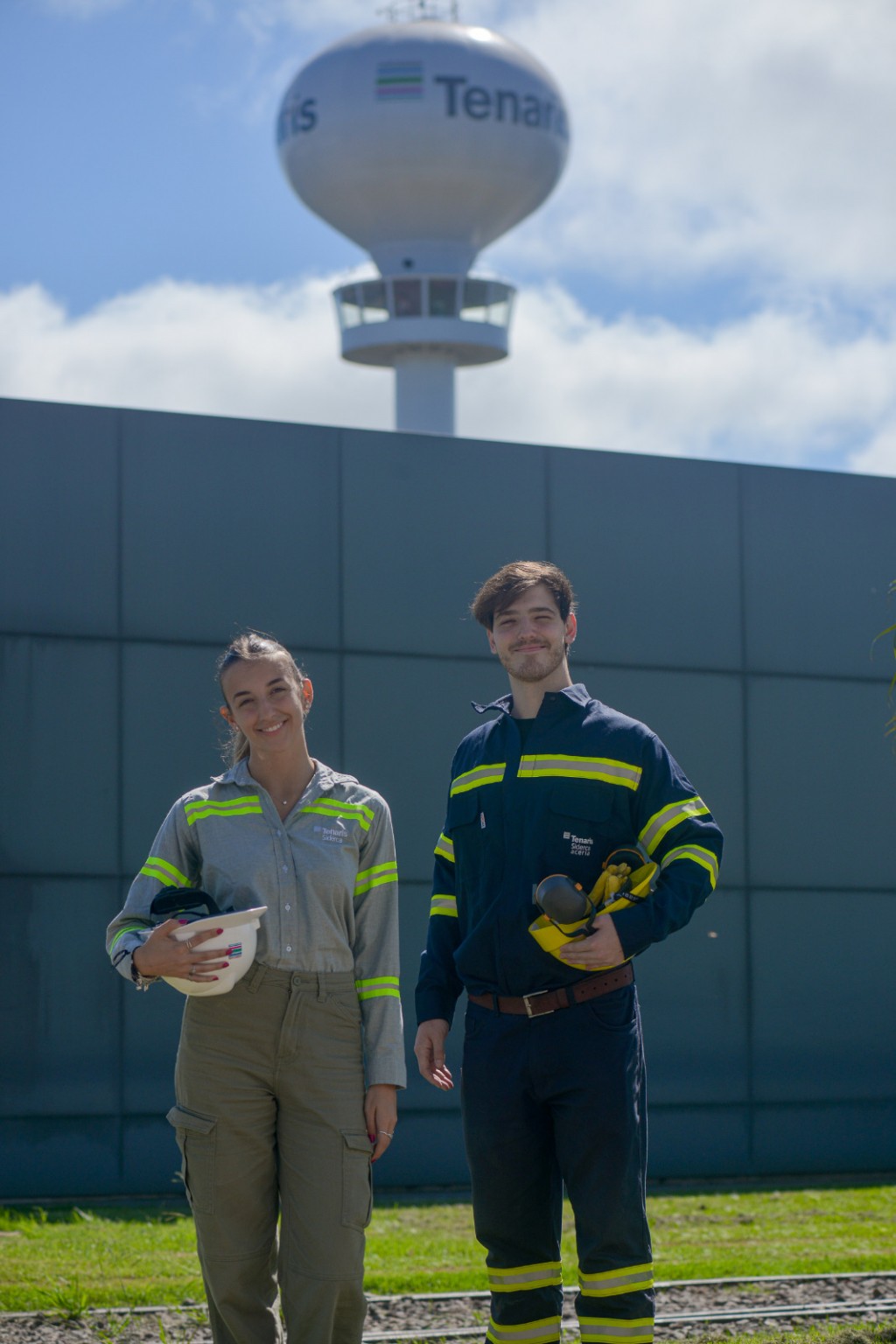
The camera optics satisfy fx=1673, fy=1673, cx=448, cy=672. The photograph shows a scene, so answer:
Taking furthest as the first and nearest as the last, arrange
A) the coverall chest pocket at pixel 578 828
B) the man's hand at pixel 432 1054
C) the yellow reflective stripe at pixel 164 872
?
the man's hand at pixel 432 1054, the coverall chest pocket at pixel 578 828, the yellow reflective stripe at pixel 164 872

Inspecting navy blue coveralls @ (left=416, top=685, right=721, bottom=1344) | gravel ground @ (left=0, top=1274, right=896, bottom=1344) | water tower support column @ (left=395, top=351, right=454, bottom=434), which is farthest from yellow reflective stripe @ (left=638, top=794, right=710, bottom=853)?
water tower support column @ (left=395, top=351, right=454, bottom=434)

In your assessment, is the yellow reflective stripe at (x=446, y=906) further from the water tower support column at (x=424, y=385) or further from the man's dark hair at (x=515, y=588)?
the water tower support column at (x=424, y=385)

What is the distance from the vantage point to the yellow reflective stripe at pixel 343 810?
4.19m

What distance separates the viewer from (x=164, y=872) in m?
4.14

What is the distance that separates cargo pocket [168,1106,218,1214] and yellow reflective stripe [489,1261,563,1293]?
0.78 metres

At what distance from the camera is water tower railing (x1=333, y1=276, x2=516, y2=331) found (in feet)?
100

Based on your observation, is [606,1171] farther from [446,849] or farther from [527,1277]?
[446,849]

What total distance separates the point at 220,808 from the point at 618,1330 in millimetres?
1578

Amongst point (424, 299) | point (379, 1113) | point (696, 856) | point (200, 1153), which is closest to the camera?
point (200, 1153)

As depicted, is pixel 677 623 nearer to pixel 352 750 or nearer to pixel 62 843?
pixel 352 750

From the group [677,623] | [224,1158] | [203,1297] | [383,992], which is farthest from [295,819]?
[677,623]

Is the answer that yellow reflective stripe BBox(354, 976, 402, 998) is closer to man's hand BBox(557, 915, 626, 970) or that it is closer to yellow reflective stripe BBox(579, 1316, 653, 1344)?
man's hand BBox(557, 915, 626, 970)

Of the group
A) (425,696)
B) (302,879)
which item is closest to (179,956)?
(302,879)

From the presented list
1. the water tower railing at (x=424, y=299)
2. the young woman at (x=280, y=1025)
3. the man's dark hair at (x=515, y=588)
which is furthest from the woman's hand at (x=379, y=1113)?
the water tower railing at (x=424, y=299)
